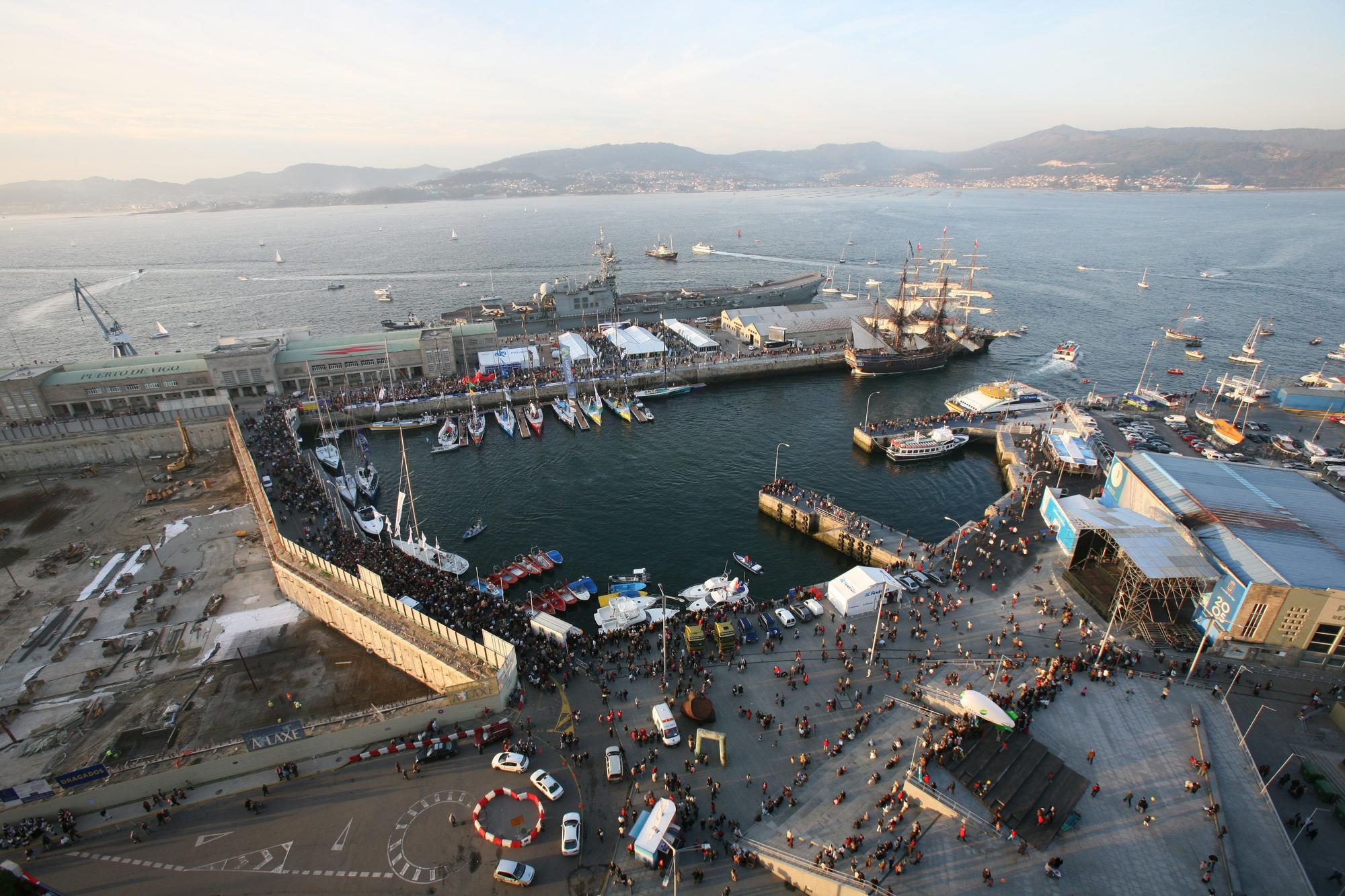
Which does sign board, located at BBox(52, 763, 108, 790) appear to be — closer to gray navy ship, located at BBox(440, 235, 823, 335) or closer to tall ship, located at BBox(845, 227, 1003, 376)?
gray navy ship, located at BBox(440, 235, 823, 335)

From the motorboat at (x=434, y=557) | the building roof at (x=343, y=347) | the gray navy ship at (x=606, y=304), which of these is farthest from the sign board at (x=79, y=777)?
the gray navy ship at (x=606, y=304)

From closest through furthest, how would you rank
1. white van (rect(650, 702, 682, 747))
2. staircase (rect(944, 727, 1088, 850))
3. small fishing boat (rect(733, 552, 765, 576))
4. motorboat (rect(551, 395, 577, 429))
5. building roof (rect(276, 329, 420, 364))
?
staircase (rect(944, 727, 1088, 850)) → white van (rect(650, 702, 682, 747)) → small fishing boat (rect(733, 552, 765, 576)) → motorboat (rect(551, 395, 577, 429)) → building roof (rect(276, 329, 420, 364))

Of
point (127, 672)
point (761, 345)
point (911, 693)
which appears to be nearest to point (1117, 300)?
point (761, 345)

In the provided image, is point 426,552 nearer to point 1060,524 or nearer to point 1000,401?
point 1060,524

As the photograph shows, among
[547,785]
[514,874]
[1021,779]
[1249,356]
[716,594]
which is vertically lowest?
[1249,356]

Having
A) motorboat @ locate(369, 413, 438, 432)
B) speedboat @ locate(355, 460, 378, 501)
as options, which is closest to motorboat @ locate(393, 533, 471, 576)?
speedboat @ locate(355, 460, 378, 501)

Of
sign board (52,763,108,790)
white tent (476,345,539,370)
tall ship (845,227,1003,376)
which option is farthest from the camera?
tall ship (845,227,1003,376)

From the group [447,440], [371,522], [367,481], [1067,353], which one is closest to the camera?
[371,522]

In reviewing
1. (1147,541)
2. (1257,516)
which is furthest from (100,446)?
(1257,516)
